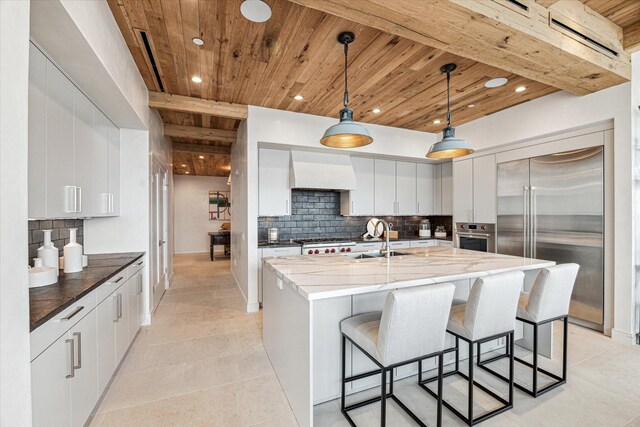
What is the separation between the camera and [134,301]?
288cm

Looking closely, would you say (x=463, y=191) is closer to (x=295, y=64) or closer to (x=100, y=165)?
(x=295, y=64)

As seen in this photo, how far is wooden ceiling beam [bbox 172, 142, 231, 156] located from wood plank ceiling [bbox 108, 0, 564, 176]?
1.69 meters

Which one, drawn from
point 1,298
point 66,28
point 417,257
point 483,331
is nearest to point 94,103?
point 66,28

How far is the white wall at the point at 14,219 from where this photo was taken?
0.97 m

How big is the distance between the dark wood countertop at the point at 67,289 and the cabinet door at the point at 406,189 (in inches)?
165

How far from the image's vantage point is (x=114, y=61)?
6.97 ft

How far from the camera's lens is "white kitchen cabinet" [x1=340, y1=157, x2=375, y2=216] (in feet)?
15.9

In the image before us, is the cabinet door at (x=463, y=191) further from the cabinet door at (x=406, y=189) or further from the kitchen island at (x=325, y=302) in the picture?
the kitchen island at (x=325, y=302)

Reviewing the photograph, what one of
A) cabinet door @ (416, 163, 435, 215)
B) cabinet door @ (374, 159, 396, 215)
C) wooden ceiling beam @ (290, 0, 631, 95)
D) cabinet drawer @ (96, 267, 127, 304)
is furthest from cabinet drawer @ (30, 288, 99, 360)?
cabinet door @ (416, 163, 435, 215)

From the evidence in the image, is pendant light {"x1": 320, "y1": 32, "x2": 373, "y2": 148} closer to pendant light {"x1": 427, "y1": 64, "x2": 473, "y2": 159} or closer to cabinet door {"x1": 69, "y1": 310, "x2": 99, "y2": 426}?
pendant light {"x1": 427, "y1": 64, "x2": 473, "y2": 159}

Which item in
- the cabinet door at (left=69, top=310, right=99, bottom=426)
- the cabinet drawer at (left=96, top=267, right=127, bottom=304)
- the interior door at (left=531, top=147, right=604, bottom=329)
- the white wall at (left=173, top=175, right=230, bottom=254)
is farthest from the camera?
the white wall at (left=173, top=175, right=230, bottom=254)

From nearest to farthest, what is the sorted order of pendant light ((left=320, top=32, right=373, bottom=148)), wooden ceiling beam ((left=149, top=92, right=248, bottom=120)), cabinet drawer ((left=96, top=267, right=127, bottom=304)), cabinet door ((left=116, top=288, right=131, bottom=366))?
cabinet drawer ((left=96, top=267, right=127, bottom=304)), pendant light ((left=320, top=32, right=373, bottom=148)), cabinet door ((left=116, top=288, right=131, bottom=366)), wooden ceiling beam ((left=149, top=92, right=248, bottom=120))

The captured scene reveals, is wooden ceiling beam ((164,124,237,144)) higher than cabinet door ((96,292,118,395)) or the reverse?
higher

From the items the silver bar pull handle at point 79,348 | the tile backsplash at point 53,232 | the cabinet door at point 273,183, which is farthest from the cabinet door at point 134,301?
the cabinet door at point 273,183
